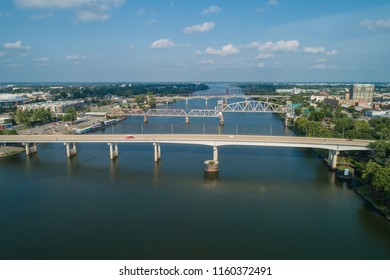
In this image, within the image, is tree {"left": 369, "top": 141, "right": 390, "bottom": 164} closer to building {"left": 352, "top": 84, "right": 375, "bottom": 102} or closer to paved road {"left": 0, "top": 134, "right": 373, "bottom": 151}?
paved road {"left": 0, "top": 134, "right": 373, "bottom": 151}

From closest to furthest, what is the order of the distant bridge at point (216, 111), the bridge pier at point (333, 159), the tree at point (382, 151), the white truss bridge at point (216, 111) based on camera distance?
the tree at point (382, 151), the bridge pier at point (333, 159), the distant bridge at point (216, 111), the white truss bridge at point (216, 111)

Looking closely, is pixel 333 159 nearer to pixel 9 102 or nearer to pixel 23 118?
pixel 23 118

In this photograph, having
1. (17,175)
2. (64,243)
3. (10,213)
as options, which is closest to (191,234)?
(64,243)

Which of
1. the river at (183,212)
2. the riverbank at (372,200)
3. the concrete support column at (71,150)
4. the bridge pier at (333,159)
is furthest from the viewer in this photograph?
the concrete support column at (71,150)

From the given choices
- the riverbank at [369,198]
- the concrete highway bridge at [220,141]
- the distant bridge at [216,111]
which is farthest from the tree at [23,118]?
the riverbank at [369,198]

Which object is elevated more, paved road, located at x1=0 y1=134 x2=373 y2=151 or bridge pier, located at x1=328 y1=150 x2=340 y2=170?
paved road, located at x1=0 y1=134 x2=373 y2=151

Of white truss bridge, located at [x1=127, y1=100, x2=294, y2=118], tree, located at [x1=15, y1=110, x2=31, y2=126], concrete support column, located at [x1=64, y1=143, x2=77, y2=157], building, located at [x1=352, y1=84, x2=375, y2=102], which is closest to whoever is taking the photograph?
concrete support column, located at [x1=64, y1=143, x2=77, y2=157]

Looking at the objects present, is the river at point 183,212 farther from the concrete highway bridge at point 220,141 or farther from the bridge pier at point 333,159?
the concrete highway bridge at point 220,141

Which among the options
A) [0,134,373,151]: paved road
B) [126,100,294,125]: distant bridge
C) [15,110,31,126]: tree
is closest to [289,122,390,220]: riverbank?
[0,134,373,151]: paved road

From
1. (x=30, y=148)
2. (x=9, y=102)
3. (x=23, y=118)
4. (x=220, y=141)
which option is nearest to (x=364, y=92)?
(x=220, y=141)
